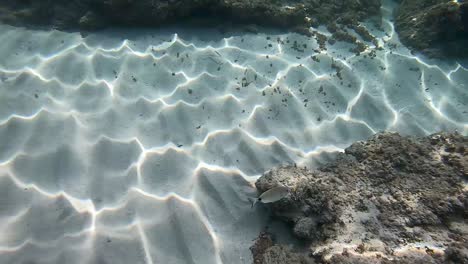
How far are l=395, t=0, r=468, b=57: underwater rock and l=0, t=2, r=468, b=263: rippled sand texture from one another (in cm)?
41

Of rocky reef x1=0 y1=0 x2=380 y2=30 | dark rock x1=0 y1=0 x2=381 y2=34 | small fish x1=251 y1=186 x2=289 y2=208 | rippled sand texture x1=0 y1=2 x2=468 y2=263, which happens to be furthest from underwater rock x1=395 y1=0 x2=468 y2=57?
small fish x1=251 y1=186 x2=289 y2=208

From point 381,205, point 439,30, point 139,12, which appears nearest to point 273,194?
point 381,205

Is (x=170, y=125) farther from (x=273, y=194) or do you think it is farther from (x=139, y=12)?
(x=139, y=12)

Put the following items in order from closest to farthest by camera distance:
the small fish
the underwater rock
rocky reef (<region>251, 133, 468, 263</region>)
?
1. rocky reef (<region>251, 133, 468, 263</region>)
2. the small fish
3. the underwater rock

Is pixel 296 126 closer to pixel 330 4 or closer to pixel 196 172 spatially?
pixel 196 172

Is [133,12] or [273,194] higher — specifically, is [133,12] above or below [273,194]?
above

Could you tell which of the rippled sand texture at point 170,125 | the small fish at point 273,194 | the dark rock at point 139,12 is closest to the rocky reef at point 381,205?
the small fish at point 273,194

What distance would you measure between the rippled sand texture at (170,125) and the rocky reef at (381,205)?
20.7 inches

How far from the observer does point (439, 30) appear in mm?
7137

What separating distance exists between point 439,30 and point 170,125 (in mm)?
6310

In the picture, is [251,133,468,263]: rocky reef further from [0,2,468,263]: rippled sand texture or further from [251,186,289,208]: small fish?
[0,2,468,263]: rippled sand texture

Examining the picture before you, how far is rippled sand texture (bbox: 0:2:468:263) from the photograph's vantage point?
3.68 m

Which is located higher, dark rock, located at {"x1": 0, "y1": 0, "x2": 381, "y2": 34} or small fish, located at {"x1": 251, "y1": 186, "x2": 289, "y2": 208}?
dark rock, located at {"x1": 0, "y1": 0, "x2": 381, "y2": 34}

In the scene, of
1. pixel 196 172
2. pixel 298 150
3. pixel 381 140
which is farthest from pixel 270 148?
pixel 381 140
